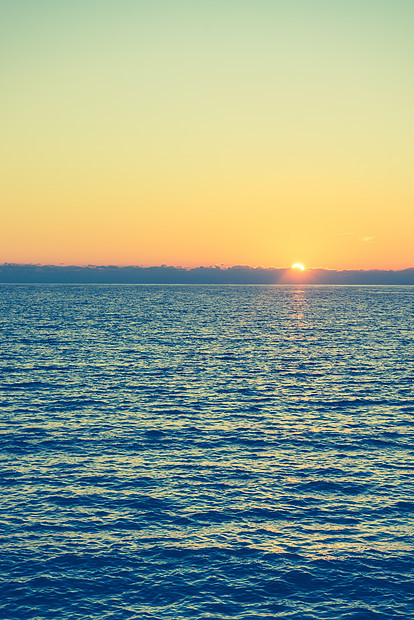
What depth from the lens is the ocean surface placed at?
23.1m

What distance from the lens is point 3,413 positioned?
49.7m

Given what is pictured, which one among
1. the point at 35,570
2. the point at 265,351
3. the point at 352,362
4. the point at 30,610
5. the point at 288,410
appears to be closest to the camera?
the point at 30,610

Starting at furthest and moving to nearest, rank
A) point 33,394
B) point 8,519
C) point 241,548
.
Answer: point 33,394 → point 8,519 → point 241,548

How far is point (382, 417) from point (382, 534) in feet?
74.8

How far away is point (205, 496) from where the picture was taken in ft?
106

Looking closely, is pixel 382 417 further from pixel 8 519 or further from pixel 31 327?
pixel 31 327

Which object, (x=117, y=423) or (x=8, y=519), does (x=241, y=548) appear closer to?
(x=8, y=519)

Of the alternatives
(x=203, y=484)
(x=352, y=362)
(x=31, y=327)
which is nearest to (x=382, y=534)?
(x=203, y=484)

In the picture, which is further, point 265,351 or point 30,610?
point 265,351

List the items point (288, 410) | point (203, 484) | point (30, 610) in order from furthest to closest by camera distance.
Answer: point (288, 410) → point (203, 484) → point (30, 610)

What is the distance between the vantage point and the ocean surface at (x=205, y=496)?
23.1 metres

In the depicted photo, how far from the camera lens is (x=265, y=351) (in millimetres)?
96938

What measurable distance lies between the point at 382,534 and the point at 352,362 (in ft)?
181

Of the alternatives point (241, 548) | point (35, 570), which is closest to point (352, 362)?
point (241, 548)
